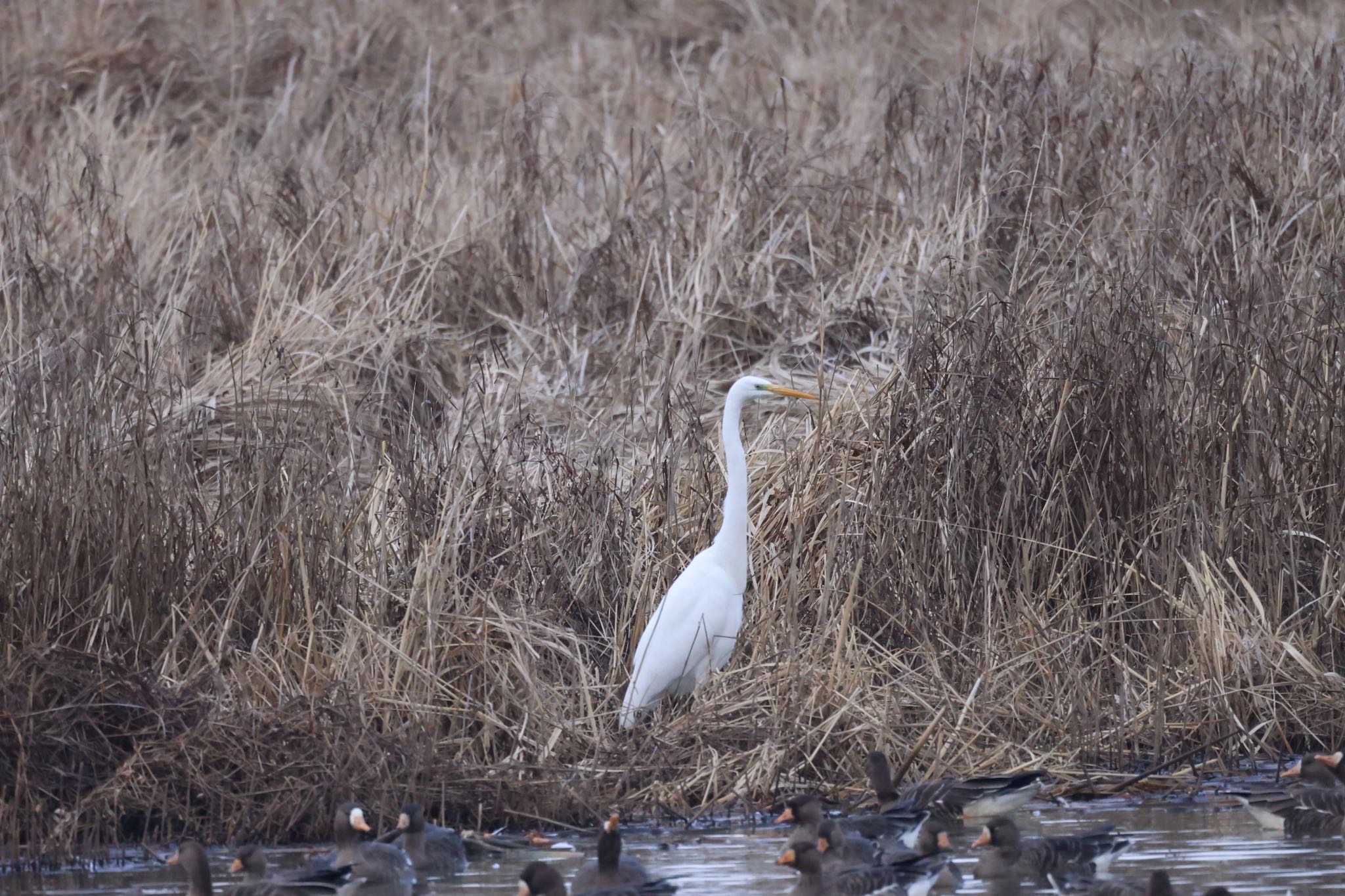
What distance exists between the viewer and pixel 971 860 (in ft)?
17.7

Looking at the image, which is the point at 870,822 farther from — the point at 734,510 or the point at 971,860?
the point at 734,510

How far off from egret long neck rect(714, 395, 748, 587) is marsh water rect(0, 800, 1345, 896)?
44.5 inches

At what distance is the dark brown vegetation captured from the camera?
5.98 m

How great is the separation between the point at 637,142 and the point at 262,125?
3.07 m

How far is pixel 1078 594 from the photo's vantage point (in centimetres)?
663

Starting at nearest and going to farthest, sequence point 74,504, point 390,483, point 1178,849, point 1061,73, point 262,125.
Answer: point 1178,849
point 74,504
point 390,483
point 1061,73
point 262,125

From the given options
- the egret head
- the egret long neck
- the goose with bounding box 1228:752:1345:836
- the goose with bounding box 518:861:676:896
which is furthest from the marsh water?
the egret head

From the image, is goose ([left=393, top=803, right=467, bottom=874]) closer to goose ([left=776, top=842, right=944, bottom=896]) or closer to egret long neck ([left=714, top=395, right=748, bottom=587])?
goose ([left=776, top=842, right=944, bottom=896])

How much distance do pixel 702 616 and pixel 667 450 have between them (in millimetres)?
1786

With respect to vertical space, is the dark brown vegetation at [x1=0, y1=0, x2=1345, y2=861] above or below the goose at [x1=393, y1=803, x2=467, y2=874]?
above

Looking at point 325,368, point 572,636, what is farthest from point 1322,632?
point 325,368


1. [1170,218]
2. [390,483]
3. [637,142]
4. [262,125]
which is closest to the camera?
[390,483]

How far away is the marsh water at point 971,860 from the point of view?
16.3 ft

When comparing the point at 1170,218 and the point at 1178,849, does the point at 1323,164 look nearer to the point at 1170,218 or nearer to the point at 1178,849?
the point at 1170,218
